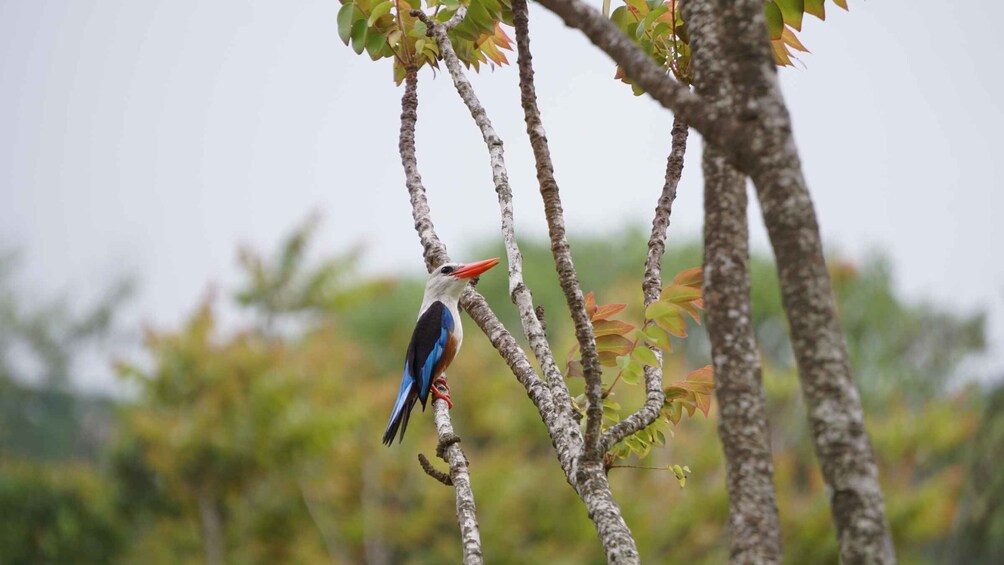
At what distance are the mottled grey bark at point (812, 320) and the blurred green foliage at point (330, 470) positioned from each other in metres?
21.0

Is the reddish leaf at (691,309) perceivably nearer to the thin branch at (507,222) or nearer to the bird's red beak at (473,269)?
the thin branch at (507,222)

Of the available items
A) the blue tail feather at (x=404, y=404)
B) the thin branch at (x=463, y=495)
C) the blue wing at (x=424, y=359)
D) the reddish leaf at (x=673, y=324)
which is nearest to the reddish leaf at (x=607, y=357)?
the reddish leaf at (x=673, y=324)

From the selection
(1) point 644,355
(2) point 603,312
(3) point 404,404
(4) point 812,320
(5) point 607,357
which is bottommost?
(4) point 812,320

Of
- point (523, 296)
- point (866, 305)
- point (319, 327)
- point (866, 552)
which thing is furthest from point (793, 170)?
point (866, 305)

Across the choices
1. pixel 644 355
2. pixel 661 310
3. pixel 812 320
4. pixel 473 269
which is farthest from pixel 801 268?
pixel 473 269

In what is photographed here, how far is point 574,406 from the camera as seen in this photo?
2.87m

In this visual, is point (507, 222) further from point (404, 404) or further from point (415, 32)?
point (404, 404)

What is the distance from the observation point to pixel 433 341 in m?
5.43

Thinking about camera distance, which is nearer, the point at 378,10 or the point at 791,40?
the point at 791,40

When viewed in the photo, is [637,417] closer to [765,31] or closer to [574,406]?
[574,406]

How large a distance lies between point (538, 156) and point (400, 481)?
24190mm

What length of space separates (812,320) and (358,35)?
248cm

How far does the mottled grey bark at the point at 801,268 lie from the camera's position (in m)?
1.58

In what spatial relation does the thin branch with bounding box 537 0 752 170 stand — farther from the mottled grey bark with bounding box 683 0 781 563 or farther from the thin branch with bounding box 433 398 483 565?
the thin branch with bounding box 433 398 483 565
